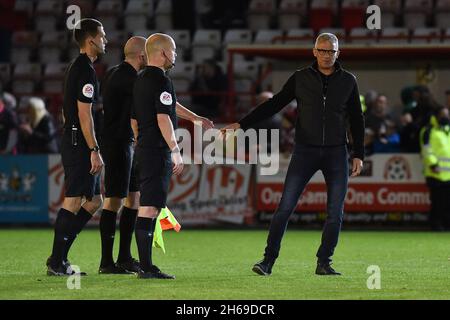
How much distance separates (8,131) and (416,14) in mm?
8961

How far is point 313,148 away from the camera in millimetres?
11055

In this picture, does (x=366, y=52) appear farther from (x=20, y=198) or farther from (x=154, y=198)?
(x=154, y=198)

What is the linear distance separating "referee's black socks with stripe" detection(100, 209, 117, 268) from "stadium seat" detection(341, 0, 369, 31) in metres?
13.9

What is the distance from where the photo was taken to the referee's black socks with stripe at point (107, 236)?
11469mm

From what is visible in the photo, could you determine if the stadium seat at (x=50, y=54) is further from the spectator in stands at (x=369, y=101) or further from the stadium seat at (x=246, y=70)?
the spectator in stands at (x=369, y=101)

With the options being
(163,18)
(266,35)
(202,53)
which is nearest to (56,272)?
(266,35)

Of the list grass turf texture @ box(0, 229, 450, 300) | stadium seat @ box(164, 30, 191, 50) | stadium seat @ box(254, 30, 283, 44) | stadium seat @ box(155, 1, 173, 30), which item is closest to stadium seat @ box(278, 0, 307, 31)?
stadium seat @ box(254, 30, 283, 44)

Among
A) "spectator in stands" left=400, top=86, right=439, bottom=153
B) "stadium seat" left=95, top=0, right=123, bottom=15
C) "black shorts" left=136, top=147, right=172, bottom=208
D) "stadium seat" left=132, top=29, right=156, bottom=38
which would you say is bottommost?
"black shorts" left=136, top=147, right=172, bottom=208

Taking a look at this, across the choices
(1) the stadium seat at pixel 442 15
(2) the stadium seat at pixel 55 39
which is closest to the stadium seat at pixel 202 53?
(2) the stadium seat at pixel 55 39

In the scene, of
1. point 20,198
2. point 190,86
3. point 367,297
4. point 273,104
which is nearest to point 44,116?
point 20,198

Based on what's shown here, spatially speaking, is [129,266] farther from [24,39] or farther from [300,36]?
[24,39]

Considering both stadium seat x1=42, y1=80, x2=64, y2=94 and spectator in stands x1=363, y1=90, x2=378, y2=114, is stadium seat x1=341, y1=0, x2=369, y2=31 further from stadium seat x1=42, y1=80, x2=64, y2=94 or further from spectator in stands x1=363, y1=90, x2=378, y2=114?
stadium seat x1=42, y1=80, x2=64, y2=94

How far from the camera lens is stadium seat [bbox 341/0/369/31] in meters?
24.6
